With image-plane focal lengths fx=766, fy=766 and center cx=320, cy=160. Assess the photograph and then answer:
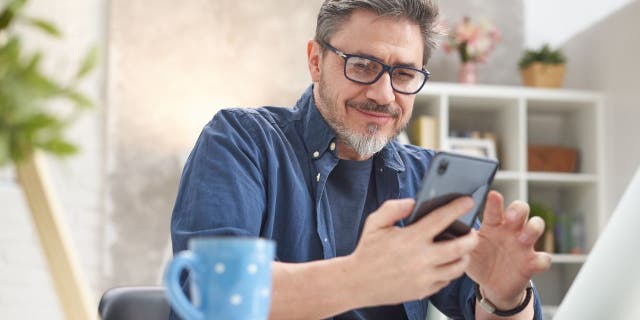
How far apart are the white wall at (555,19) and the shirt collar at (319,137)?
9.70ft

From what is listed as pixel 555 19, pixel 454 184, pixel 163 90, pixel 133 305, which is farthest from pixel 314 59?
pixel 555 19

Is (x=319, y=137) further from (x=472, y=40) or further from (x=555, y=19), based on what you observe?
(x=555, y=19)

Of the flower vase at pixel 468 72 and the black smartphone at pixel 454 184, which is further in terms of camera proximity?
the flower vase at pixel 468 72

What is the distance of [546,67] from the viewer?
3994 millimetres

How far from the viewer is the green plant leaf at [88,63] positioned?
44 cm

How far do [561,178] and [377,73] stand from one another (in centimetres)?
265

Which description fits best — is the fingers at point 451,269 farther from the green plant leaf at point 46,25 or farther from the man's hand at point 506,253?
the green plant leaf at point 46,25

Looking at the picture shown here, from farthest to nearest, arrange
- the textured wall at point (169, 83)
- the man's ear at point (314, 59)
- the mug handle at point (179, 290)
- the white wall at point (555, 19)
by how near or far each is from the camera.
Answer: the white wall at point (555, 19) → the textured wall at point (169, 83) → the man's ear at point (314, 59) → the mug handle at point (179, 290)

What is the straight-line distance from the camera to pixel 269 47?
3969 mm

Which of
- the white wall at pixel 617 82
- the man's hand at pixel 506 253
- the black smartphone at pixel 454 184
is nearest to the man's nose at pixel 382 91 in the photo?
the man's hand at pixel 506 253

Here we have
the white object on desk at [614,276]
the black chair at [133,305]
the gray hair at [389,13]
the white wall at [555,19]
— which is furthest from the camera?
the white wall at [555,19]

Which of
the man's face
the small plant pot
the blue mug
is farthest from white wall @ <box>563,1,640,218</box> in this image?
the blue mug

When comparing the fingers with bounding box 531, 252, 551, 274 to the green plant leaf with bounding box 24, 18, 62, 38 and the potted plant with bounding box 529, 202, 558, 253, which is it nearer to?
the green plant leaf with bounding box 24, 18, 62, 38

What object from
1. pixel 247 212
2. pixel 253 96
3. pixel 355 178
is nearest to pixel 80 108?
pixel 247 212
